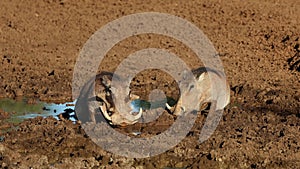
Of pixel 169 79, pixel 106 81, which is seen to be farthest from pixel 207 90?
pixel 169 79

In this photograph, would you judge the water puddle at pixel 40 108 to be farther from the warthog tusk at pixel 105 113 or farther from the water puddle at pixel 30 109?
the warthog tusk at pixel 105 113

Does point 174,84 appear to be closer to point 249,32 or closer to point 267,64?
point 267,64

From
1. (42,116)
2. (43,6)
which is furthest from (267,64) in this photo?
(43,6)

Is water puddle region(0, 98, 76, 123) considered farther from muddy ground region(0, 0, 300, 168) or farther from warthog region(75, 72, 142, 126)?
warthog region(75, 72, 142, 126)

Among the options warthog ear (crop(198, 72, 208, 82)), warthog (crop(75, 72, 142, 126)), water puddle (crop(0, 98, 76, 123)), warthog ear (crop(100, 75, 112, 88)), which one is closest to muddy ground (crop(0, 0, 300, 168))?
water puddle (crop(0, 98, 76, 123))

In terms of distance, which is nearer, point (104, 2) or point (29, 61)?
point (29, 61)

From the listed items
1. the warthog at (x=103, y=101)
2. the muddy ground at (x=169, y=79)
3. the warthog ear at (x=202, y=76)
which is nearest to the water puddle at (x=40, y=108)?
the muddy ground at (x=169, y=79)
